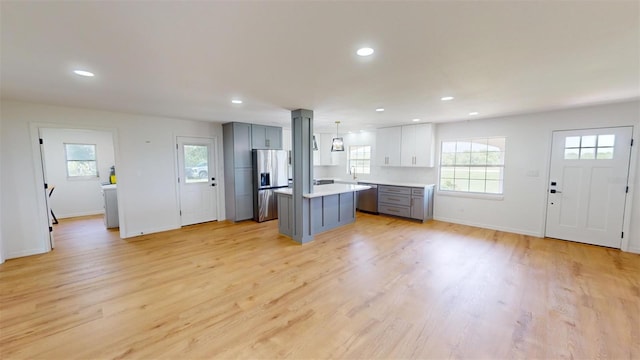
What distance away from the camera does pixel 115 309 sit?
2.61 m

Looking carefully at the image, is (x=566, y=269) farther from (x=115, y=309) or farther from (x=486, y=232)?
(x=115, y=309)

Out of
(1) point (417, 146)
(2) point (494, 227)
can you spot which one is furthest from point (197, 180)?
(2) point (494, 227)

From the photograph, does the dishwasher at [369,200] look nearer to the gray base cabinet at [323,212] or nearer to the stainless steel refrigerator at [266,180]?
the gray base cabinet at [323,212]

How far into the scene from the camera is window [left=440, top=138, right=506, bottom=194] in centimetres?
543

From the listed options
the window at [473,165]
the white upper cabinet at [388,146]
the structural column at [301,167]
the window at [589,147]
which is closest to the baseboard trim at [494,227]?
the window at [473,165]

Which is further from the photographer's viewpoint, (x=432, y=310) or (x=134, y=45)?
(x=432, y=310)

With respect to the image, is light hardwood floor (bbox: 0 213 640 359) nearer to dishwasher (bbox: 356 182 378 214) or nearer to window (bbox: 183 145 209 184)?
window (bbox: 183 145 209 184)

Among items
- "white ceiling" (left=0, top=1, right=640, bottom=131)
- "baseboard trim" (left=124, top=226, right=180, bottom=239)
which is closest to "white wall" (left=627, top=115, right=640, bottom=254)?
"white ceiling" (left=0, top=1, right=640, bottom=131)

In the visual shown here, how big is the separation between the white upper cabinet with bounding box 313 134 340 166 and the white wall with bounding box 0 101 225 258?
3099 millimetres

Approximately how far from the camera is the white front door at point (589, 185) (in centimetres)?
418

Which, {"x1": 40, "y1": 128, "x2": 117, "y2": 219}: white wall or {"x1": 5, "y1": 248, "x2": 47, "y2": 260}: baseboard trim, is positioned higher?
{"x1": 40, "y1": 128, "x2": 117, "y2": 219}: white wall

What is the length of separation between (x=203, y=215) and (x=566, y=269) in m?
6.64

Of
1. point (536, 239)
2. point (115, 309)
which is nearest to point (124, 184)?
point (115, 309)

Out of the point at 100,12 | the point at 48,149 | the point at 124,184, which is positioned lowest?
the point at 124,184
